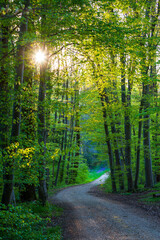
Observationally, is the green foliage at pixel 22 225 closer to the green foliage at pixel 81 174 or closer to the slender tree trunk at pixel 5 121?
the slender tree trunk at pixel 5 121

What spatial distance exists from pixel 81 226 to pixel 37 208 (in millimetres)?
2915

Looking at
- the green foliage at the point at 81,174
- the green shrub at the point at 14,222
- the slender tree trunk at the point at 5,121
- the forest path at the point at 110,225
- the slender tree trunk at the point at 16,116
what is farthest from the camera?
the green foliage at the point at 81,174

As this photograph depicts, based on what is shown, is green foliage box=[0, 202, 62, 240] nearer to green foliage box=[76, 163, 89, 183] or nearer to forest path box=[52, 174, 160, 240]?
forest path box=[52, 174, 160, 240]

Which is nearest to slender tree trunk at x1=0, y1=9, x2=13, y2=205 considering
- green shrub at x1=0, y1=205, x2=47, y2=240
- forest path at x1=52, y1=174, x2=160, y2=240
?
green shrub at x1=0, y1=205, x2=47, y2=240

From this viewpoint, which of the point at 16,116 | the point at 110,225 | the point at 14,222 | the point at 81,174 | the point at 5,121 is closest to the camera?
the point at 14,222

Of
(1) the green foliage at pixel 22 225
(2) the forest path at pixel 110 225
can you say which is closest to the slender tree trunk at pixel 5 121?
(1) the green foliage at pixel 22 225

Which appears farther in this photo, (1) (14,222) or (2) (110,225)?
(2) (110,225)

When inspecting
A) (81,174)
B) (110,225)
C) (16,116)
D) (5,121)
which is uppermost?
(16,116)

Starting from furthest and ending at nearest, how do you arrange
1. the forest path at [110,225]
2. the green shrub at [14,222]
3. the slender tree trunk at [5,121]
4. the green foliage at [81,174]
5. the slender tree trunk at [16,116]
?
the green foliage at [81,174] < the slender tree trunk at [16,116] < the forest path at [110,225] < the slender tree trunk at [5,121] < the green shrub at [14,222]

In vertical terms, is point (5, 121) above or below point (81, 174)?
above

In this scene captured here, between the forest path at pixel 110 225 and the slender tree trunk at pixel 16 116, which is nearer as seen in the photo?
the forest path at pixel 110 225

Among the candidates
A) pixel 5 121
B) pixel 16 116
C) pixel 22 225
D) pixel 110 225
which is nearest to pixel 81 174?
pixel 110 225

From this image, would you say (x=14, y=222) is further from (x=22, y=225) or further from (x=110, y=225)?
(x=110, y=225)

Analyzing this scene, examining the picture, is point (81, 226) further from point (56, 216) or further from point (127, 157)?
point (127, 157)
